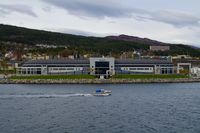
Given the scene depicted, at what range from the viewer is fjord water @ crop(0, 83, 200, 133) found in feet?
79.0

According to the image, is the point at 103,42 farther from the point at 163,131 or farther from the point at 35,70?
the point at 163,131

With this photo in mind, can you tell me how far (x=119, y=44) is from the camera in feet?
540

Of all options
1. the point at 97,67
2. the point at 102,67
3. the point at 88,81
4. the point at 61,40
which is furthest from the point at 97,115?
the point at 61,40

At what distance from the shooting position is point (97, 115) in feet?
95.3

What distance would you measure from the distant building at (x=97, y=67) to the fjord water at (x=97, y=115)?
3855 cm

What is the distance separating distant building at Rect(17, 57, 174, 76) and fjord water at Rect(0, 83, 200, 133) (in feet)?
126

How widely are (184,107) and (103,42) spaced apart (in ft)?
482

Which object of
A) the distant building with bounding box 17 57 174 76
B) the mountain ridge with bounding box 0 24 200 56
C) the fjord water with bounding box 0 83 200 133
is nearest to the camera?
the fjord water with bounding box 0 83 200 133

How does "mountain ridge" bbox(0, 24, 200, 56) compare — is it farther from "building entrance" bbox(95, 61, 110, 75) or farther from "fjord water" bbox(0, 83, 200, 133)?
"fjord water" bbox(0, 83, 200, 133)

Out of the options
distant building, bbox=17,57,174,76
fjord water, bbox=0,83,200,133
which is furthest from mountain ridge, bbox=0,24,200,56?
fjord water, bbox=0,83,200,133

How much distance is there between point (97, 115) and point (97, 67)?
5016cm

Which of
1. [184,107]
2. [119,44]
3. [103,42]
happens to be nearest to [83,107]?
[184,107]

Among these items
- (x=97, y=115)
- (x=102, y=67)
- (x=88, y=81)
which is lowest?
(x=97, y=115)

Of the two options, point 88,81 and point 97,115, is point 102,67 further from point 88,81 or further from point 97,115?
point 97,115
